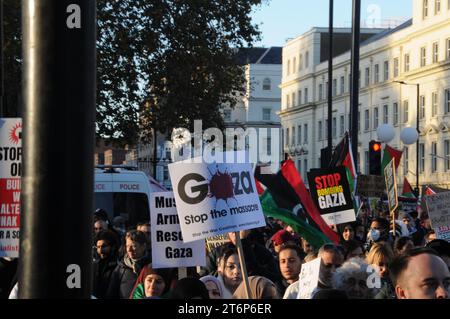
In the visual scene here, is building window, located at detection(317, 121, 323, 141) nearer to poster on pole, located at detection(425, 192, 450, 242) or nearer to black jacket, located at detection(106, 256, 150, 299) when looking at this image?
poster on pole, located at detection(425, 192, 450, 242)

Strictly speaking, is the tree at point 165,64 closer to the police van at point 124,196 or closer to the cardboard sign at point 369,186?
the police van at point 124,196

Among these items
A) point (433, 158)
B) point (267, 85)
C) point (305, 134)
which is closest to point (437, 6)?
point (433, 158)

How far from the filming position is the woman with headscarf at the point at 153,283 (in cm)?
850

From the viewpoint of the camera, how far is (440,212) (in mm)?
13258

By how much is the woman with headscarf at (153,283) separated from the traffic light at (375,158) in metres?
13.0

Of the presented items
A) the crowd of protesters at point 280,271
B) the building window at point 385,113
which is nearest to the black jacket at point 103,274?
the crowd of protesters at point 280,271

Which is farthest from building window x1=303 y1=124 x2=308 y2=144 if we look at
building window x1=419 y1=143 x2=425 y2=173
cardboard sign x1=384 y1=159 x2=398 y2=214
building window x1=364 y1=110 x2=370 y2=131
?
cardboard sign x1=384 y1=159 x2=398 y2=214

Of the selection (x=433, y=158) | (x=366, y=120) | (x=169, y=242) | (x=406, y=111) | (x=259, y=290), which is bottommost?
(x=259, y=290)

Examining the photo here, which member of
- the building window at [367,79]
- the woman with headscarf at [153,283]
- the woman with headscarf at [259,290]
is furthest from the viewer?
the building window at [367,79]

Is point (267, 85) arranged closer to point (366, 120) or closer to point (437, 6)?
point (366, 120)

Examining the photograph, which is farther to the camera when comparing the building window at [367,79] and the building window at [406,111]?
the building window at [367,79]

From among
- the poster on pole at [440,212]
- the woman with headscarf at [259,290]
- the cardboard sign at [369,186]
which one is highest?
the cardboard sign at [369,186]

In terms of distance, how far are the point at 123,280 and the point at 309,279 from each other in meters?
4.69
